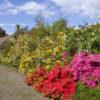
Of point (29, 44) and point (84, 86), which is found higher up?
point (29, 44)

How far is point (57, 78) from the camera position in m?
12.9

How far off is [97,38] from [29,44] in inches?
205

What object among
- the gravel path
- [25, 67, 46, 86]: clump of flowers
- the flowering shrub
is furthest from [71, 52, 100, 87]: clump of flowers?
[25, 67, 46, 86]: clump of flowers

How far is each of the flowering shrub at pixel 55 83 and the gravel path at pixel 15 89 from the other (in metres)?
0.25

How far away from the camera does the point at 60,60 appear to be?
51.7 feet

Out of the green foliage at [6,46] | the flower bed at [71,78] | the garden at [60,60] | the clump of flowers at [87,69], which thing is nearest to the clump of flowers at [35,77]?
the garden at [60,60]

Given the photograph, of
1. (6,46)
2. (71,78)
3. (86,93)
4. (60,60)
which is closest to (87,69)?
(71,78)

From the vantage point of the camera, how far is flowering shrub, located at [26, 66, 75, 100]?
1199 cm

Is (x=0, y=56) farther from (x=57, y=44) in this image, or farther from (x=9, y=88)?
(x=9, y=88)

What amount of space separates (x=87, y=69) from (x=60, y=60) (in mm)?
3379

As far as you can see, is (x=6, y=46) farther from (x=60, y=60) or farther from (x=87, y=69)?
(x=87, y=69)

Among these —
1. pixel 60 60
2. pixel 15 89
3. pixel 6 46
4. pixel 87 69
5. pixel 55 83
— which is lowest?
pixel 15 89

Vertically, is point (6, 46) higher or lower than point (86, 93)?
higher

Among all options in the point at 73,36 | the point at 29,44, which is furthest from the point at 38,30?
the point at 73,36
